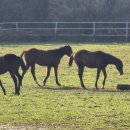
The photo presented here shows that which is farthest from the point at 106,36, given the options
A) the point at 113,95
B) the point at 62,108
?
the point at 62,108

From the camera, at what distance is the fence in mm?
44688

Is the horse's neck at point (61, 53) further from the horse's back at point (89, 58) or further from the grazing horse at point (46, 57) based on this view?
the horse's back at point (89, 58)

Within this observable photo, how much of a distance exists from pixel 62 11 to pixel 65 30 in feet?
23.6

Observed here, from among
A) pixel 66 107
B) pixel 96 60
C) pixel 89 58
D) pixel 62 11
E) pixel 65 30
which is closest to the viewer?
pixel 66 107

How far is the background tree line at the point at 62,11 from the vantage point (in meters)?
54.7

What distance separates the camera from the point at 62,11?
5581 centimetres

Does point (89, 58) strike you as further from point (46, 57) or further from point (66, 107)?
point (66, 107)

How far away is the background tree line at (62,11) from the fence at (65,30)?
10.9 feet

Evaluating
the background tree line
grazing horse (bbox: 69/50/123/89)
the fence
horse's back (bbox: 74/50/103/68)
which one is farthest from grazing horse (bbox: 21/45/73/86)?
the background tree line

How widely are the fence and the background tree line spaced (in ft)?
10.9

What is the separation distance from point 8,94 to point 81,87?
3.50m

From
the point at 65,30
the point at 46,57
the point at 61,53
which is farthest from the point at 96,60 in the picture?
the point at 65,30

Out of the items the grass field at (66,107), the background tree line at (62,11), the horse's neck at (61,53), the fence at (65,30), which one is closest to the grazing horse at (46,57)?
the horse's neck at (61,53)

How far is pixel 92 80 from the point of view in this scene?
23.1 metres
